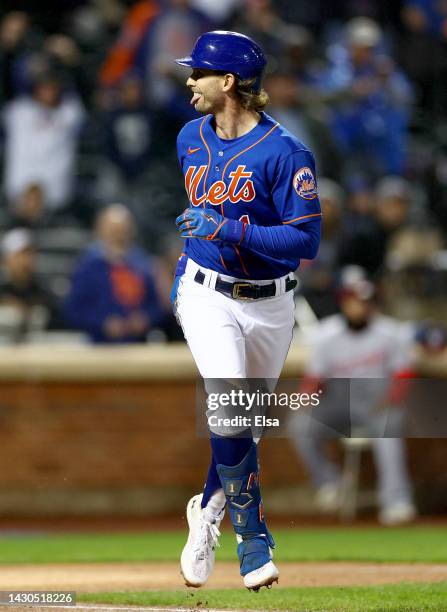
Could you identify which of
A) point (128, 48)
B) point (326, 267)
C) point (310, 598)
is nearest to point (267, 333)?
point (310, 598)

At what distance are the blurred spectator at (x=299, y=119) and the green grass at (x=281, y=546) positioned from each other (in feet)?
10.2

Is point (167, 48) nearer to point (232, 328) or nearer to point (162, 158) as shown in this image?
point (162, 158)

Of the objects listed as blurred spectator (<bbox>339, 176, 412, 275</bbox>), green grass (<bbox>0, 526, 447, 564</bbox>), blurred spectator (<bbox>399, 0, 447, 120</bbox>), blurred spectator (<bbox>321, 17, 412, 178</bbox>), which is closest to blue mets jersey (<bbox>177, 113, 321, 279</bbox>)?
green grass (<bbox>0, 526, 447, 564</bbox>)

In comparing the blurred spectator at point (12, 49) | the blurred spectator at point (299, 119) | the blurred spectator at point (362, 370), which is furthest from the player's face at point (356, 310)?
the blurred spectator at point (12, 49)

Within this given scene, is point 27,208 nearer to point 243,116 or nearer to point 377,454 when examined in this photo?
point 377,454

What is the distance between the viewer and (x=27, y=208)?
10883mm

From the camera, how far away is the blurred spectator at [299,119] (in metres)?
10.7

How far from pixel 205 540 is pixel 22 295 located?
5393mm

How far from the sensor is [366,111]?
11227mm

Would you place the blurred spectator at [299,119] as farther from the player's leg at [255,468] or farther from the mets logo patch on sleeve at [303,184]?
the mets logo patch on sleeve at [303,184]

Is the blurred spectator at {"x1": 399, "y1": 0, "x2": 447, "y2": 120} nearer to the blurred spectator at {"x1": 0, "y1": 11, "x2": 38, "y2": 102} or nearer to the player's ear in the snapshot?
the blurred spectator at {"x1": 0, "y1": 11, "x2": 38, "y2": 102}

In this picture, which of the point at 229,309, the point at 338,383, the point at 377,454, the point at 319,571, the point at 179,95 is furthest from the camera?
the point at 179,95

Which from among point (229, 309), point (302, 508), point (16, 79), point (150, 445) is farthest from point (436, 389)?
point (229, 309)

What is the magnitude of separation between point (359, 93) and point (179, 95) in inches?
60.9
